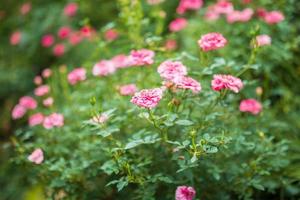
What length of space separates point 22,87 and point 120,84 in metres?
1.53

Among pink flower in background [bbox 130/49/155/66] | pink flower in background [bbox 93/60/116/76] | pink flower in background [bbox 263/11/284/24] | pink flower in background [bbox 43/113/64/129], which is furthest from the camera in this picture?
pink flower in background [bbox 263/11/284/24]

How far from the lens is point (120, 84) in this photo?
89.6 inches

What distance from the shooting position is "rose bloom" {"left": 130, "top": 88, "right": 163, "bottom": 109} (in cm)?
150

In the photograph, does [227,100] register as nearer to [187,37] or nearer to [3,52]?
[187,37]

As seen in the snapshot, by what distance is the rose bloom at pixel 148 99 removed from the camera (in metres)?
1.50

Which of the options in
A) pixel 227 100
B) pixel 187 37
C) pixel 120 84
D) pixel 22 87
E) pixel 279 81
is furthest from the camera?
pixel 22 87

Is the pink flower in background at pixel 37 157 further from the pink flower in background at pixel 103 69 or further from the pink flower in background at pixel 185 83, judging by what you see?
the pink flower in background at pixel 185 83

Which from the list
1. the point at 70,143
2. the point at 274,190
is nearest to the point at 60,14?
the point at 70,143

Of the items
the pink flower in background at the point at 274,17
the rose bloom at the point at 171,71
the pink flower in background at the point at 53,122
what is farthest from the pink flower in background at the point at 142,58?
the pink flower in background at the point at 274,17

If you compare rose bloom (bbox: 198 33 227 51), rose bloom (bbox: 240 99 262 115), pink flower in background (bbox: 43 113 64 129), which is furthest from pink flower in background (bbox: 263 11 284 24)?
pink flower in background (bbox: 43 113 64 129)

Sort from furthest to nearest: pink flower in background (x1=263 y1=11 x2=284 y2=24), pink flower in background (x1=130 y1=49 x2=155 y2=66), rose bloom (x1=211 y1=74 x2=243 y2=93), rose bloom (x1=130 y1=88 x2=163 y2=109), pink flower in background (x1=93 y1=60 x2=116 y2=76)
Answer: pink flower in background (x1=263 y1=11 x2=284 y2=24), pink flower in background (x1=93 y1=60 x2=116 y2=76), pink flower in background (x1=130 y1=49 x2=155 y2=66), rose bloom (x1=211 y1=74 x2=243 y2=93), rose bloom (x1=130 y1=88 x2=163 y2=109)

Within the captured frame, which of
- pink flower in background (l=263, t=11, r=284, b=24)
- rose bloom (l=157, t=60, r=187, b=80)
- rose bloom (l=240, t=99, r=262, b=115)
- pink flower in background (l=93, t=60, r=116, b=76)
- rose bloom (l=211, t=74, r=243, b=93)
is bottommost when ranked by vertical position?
rose bloom (l=240, t=99, r=262, b=115)

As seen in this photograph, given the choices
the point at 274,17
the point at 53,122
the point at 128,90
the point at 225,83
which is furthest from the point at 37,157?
the point at 274,17

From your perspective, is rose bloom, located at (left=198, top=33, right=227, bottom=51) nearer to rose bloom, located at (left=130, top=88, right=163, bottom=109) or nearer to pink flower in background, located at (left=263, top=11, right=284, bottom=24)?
rose bloom, located at (left=130, top=88, right=163, bottom=109)
